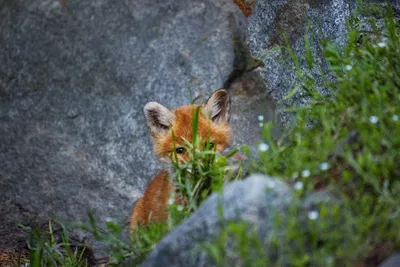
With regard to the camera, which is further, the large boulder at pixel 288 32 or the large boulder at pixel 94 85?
the large boulder at pixel 94 85

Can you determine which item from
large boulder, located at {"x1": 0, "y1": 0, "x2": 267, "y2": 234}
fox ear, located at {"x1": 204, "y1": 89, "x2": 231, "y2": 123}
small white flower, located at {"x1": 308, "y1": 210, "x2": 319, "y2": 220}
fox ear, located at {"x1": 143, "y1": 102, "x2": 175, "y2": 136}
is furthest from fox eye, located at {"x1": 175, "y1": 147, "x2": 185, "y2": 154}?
small white flower, located at {"x1": 308, "y1": 210, "x2": 319, "y2": 220}

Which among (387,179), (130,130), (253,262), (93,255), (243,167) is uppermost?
(253,262)

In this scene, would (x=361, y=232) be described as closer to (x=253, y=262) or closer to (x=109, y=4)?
(x=253, y=262)

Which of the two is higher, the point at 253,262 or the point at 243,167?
the point at 253,262

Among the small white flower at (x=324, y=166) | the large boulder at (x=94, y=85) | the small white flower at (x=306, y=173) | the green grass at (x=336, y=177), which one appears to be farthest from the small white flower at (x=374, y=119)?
the large boulder at (x=94, y=85)

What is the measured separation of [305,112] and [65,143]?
3.01 metres

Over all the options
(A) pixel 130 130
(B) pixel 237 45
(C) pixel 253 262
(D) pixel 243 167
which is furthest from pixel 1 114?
(C) pixel 253 262

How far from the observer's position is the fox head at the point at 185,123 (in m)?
6.23

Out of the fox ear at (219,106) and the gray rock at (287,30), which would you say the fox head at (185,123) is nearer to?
the fox ear at (219,106)

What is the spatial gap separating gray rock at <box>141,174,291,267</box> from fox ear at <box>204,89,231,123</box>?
273 cm

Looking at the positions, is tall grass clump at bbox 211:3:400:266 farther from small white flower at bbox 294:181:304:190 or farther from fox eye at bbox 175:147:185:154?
fox eye at bbox 175:147:185:154

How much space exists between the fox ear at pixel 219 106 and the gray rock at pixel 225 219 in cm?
273

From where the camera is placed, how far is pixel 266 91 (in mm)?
7031

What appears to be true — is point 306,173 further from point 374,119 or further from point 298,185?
point 374,119
